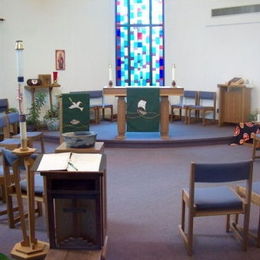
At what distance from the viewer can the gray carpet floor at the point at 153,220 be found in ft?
10.7

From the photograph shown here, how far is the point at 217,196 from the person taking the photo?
3.24 meters

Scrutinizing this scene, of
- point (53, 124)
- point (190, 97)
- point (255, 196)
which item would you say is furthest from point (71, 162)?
point (190, 97)

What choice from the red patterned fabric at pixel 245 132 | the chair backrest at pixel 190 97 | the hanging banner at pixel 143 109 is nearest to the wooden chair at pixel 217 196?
the hanging banner at pixel 143 109

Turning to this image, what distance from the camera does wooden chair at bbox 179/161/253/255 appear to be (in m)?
3.02

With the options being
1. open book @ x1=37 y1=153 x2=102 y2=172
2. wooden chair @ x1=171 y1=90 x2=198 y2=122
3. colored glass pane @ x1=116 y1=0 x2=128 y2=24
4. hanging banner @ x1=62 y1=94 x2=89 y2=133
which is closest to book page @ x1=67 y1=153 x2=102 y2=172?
open book @ x1=37 y1=153 x2=102 y2=172

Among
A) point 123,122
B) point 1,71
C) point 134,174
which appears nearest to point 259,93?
point 123,122

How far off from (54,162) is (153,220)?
4.84 ft

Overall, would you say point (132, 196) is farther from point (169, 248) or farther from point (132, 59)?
point (132, 59)

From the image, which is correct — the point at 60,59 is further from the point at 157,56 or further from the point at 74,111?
the point at 74,111

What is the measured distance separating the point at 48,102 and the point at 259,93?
4.38 metres

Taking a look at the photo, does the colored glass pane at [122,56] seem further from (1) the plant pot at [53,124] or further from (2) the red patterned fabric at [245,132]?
(2) the red patterned fabric at [245,132]

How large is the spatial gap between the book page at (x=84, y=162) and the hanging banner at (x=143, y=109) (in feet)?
13.0

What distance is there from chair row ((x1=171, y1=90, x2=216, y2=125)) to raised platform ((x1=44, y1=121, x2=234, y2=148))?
1.22 feet

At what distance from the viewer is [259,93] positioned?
8.09m
